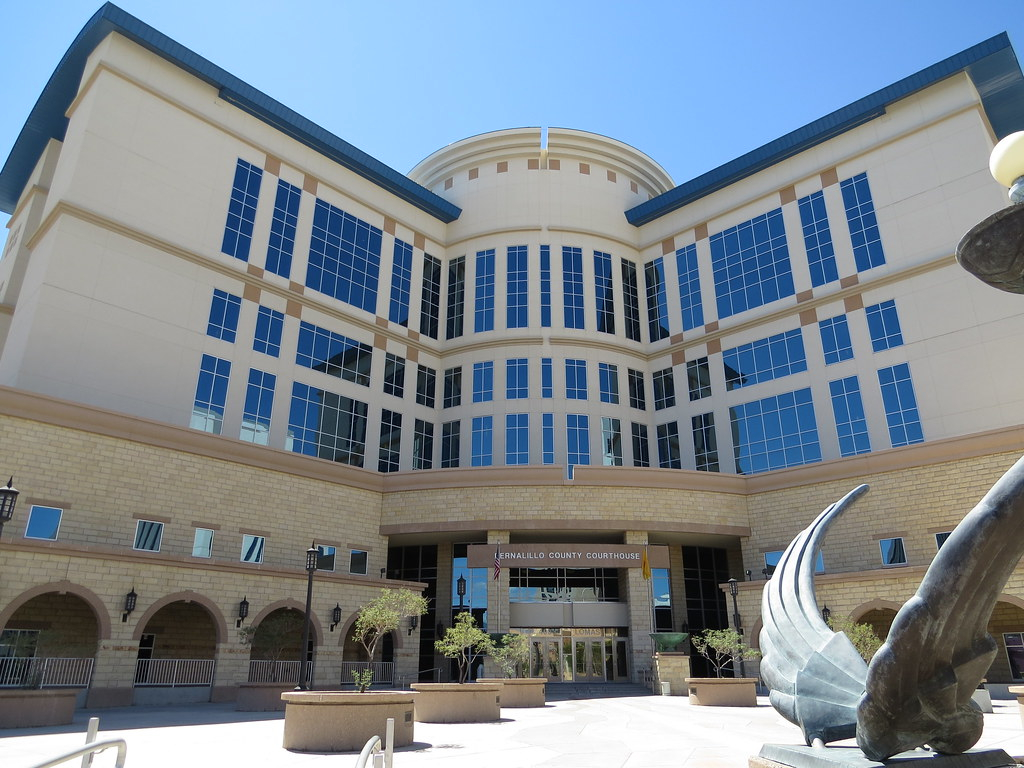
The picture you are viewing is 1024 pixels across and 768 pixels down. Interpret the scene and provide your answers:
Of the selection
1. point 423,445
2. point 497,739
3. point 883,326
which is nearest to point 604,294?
point 423,445

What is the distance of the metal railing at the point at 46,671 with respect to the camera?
20922mm

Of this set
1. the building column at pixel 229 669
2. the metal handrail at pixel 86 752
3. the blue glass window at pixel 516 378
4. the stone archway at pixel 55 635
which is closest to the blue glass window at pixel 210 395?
the stone archway at pixel 55 635

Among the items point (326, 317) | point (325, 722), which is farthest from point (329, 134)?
point (325, 722)

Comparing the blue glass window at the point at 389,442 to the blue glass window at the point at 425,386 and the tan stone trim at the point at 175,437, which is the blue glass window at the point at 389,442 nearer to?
the blue glass window at the point at 425,386

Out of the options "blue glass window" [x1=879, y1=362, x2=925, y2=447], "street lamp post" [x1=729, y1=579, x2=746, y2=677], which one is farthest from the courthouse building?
"street lamp post" [x1=729, y1=579, x2=746, y2=677]

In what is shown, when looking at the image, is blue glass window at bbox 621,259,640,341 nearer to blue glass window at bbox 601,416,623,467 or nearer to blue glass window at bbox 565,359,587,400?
blue glass window at bbox 565,359,587,400

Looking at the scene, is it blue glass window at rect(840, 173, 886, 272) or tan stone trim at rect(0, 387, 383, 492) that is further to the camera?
blue glass window at rect(840, 173, 886, 272)

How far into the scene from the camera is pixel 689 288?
4503cm

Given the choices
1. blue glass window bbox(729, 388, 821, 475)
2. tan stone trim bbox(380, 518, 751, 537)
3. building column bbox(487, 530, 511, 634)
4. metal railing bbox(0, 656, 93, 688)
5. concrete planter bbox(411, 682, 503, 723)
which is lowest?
concrete planter bbox(411, 682, 503, 723)

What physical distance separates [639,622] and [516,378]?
16092 millimetres

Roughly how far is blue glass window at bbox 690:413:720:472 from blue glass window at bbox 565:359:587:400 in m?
6.88

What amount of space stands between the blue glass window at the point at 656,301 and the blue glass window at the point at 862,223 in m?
11.8

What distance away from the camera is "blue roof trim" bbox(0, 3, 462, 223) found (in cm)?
3409

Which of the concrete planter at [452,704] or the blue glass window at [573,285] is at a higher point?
the blue glass window at [573,285]
